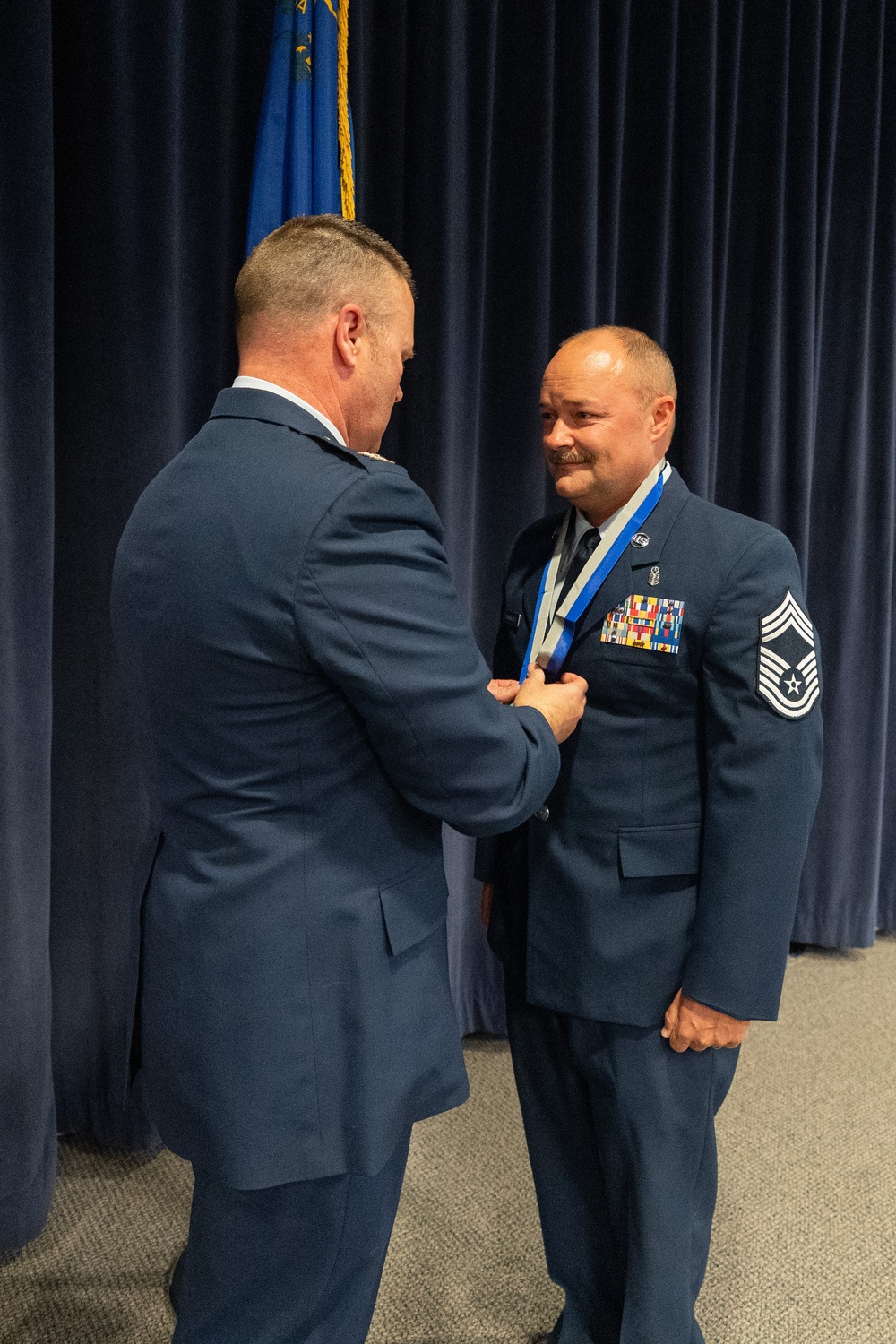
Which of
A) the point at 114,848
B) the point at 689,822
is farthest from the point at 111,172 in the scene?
the point at 689,822

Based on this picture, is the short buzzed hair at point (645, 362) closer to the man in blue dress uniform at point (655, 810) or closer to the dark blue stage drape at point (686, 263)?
the man in blue dress uniform at point (655, 810)

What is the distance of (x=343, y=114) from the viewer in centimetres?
208

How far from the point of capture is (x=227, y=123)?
2172 millimetres

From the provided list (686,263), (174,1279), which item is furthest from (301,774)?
(686,263)

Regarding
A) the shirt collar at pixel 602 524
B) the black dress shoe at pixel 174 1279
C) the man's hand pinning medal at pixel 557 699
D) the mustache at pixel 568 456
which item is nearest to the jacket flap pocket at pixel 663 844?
the man's hand pinning medal at pixel 557 699

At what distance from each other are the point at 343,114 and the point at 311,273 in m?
1.15

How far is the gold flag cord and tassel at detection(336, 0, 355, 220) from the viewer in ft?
6.77

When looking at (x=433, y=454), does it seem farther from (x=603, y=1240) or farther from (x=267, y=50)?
(x=603, y=1240)

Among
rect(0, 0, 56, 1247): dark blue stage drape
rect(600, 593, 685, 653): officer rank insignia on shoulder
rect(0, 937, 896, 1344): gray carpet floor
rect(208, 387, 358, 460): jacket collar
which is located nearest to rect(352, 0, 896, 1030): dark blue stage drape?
rect(0, 937, 896, 1344): gray carpet floor

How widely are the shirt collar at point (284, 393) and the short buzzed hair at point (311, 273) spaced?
0.07 metres

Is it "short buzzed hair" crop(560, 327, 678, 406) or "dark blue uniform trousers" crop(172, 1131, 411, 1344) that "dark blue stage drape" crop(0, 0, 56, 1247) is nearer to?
"dark blue uniform trousers" crop(172, 1131, 411, 1344)

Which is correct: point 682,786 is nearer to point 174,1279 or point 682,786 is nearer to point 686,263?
point 174,1279

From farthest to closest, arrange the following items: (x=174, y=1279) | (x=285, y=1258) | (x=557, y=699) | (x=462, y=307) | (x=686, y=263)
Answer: (x=686, y=263) < (x=462, y=307) < (x=174, y=1279) < (x=557, y=699) < (x=285, y=1258)

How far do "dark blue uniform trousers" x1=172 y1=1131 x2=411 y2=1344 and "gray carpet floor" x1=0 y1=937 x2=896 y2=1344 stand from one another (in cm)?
58
